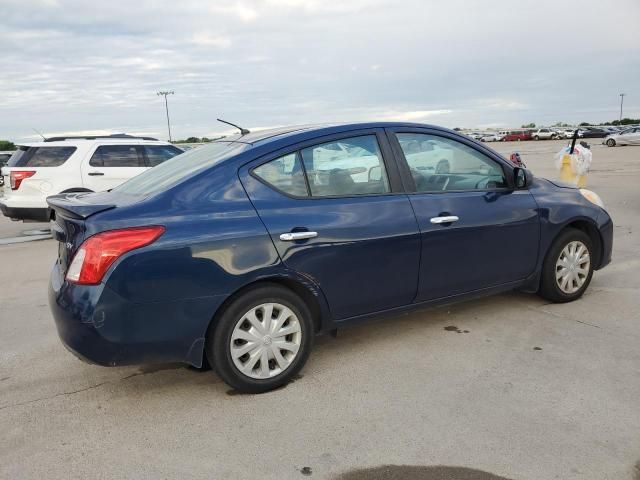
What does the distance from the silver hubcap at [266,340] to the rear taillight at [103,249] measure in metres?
0.74

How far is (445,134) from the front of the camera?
4.21 meters

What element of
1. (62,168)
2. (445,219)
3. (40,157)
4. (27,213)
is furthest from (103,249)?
(40,157)

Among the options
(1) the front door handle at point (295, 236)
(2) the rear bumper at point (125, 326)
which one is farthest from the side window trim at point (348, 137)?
(2) the rear bumper at point (125, 326)

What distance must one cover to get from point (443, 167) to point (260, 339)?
1877mm

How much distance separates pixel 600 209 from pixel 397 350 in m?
2.38

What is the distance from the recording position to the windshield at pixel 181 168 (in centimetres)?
347

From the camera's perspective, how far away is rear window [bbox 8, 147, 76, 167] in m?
9.58

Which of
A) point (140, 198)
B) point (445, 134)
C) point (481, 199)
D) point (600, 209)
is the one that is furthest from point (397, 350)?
point (600, 209)

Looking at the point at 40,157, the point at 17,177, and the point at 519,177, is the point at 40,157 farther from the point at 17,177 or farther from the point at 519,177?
the point at 519,177

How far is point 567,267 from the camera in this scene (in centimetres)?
475

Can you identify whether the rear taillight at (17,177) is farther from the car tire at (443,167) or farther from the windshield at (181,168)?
the car tire at (443,167)

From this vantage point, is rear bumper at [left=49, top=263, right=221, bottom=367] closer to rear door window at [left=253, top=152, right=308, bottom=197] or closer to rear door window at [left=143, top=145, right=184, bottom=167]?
rear door window at [left=253, top=152, right=308, bottom=197]

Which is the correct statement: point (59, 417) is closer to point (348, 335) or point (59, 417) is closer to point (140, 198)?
point (140, 198)

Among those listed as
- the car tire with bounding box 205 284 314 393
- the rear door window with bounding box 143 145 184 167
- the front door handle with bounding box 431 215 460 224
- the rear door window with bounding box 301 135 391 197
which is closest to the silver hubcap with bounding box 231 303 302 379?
the car tire with bounding box 205 284 314 393
